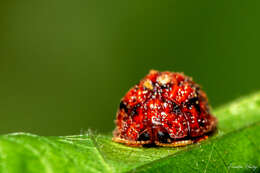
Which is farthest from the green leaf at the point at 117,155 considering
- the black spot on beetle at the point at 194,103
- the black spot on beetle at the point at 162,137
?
the black spot on beetle at the point at 194,103

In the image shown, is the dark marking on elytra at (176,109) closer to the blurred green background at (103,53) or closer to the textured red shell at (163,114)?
the textured red shell at (163,114)

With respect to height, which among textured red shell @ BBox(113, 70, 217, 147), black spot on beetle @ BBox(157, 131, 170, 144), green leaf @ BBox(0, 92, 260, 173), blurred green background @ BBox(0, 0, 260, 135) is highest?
blurred green background @ BBox(0, 0, 260, 135)

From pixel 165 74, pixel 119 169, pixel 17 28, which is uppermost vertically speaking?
pixel 17 28

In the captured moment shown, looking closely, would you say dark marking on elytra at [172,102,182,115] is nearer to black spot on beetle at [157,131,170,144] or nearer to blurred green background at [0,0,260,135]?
black spot on beetle at [157,131,170,144]

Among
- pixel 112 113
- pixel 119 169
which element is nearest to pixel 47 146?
pixel 119 169

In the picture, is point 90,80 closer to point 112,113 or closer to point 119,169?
point 112,113

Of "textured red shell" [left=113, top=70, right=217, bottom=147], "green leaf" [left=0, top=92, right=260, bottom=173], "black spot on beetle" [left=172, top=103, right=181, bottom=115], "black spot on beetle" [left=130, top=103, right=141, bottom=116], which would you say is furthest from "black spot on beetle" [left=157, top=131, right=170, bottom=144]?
"black spot on beetle" [left=130, top=103, right=141, bottom=116]

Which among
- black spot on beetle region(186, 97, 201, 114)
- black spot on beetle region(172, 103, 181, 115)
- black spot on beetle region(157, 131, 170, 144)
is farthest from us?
black spot on beetle region(186, 97, 201, 114)
